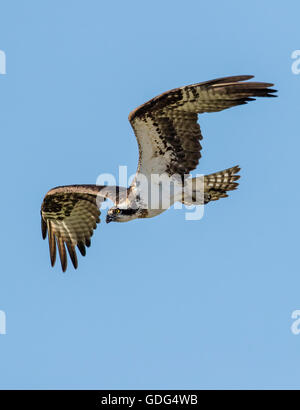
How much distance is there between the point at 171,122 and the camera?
39.8 feet

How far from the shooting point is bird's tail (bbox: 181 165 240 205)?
1326cm

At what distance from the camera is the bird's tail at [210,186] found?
13.3 meters

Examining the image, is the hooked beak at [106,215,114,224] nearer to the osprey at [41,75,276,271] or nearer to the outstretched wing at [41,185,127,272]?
the osprey at [41,75,276,271]

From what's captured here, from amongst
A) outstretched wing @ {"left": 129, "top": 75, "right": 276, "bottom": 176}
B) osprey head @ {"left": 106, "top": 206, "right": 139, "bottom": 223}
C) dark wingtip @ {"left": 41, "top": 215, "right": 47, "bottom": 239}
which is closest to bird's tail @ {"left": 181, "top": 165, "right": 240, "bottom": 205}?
outstretched wing @ {"left": 129, "top": 75, "right": 276, "bottom": 176}

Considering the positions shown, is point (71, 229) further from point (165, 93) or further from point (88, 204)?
point (165, 93)

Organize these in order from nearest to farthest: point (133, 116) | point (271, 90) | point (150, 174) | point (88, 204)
→ point (271, 90), point (133, 116), point (150, 174), point (88, 204)

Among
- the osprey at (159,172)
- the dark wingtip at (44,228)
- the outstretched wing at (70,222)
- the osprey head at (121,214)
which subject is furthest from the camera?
the dark wingtip at (44,228)

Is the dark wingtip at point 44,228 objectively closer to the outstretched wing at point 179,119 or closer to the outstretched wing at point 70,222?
the outstretched wing at point 70,222

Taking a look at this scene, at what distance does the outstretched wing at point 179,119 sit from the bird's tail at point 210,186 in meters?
0.55

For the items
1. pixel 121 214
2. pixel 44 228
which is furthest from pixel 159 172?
pixel 44 228

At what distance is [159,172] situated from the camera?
12.9 metres

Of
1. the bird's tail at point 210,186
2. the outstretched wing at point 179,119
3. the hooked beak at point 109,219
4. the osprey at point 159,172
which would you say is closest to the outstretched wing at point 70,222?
the osprey at point 159,172
